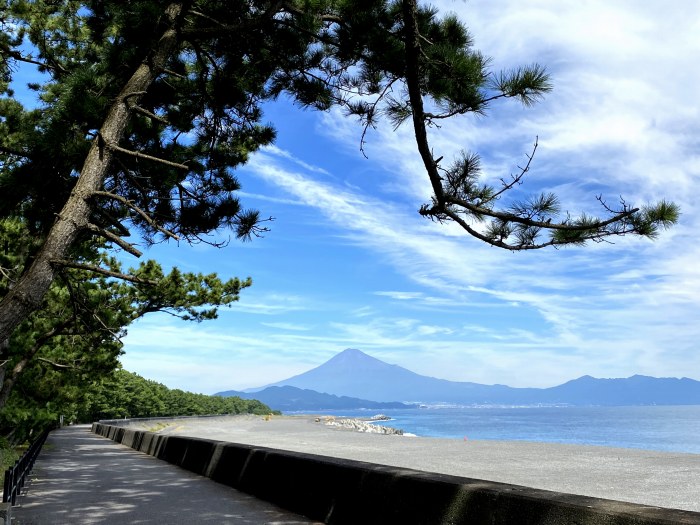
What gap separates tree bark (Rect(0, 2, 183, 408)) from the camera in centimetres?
575

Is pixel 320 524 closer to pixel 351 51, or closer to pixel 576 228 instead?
pixel 576 228

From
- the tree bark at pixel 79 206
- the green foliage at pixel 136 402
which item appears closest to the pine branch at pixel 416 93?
the tree bark at pixel 79 206

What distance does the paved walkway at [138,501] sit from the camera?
6.70 meters

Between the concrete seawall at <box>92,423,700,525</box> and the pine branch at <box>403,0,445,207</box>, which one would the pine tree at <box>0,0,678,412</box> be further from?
the concrete seawall at <box>92,423,700,525</box>

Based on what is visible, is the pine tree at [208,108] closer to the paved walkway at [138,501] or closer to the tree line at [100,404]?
the paved walkway at [138,501]

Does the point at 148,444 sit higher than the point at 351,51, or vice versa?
the point at 351,51

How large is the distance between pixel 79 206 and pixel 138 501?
14.1 ft

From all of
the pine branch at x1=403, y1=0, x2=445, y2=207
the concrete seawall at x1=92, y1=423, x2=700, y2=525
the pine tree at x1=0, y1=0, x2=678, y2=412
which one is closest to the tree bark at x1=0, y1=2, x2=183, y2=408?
the pine tree at x1=0, y1=0, x2=678, y2=412

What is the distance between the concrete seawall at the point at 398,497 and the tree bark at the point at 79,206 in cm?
362

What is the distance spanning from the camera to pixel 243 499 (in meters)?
Result: 8.03

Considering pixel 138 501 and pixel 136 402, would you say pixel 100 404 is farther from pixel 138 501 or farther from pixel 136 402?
pixel 138 501

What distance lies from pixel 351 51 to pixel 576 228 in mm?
3609

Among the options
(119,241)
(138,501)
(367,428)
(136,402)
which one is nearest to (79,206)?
(119,241)

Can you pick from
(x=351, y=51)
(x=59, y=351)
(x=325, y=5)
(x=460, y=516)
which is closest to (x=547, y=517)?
(x=460, y=516)
